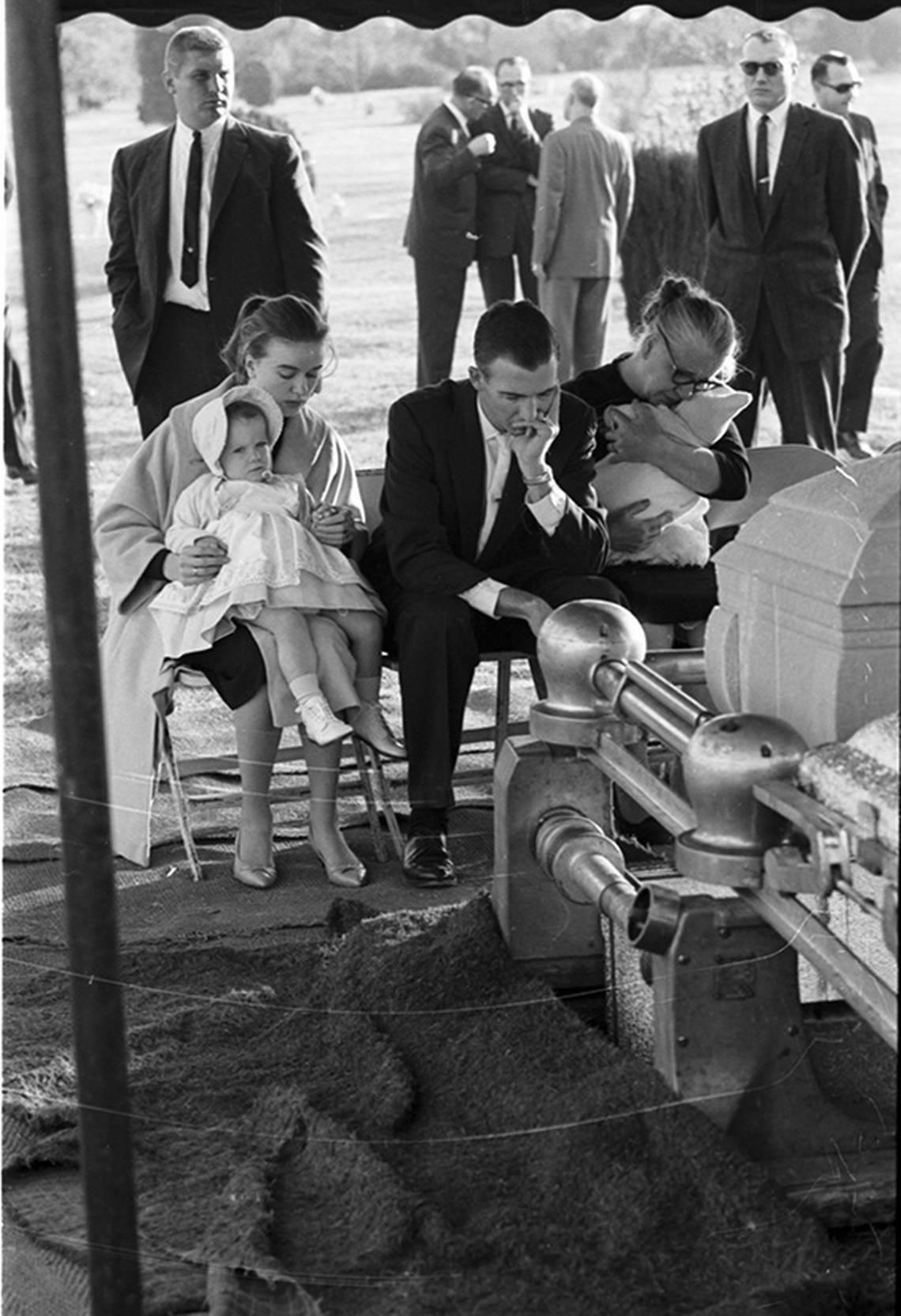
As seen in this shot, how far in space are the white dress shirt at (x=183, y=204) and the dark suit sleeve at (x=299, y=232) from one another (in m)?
0.10

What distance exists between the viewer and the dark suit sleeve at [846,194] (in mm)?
2801

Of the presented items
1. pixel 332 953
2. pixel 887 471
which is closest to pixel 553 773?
pixel 332 953

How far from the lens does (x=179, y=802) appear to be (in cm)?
308

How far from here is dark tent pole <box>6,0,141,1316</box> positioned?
1.08 meters

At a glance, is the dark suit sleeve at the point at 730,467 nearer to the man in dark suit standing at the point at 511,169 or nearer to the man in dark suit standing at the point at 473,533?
the man in dark suit standing at the point at 473,533

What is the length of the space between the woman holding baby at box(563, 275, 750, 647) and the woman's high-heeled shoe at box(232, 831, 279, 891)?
0.77 metres

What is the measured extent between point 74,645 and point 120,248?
178 centimetres

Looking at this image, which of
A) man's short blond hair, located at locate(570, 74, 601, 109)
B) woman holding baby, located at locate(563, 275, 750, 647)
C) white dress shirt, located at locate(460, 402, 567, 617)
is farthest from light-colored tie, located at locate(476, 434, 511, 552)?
man's short blond hair, located at locate(570, 74, 601, 109)

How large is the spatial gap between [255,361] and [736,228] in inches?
32.5

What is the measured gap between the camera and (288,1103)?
6.19ft

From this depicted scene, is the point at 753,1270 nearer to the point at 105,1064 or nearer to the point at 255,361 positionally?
the point at 105,1064

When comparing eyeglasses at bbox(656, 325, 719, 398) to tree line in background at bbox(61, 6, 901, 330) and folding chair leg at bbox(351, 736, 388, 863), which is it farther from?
folding chair leg at bbox(351, 736, 388, 863)

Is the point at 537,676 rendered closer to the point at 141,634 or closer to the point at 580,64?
the point at 141,634

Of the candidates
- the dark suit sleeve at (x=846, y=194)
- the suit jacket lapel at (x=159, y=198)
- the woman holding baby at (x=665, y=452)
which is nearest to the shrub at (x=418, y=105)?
the suit jacket lapel at (x=159, y=198)
